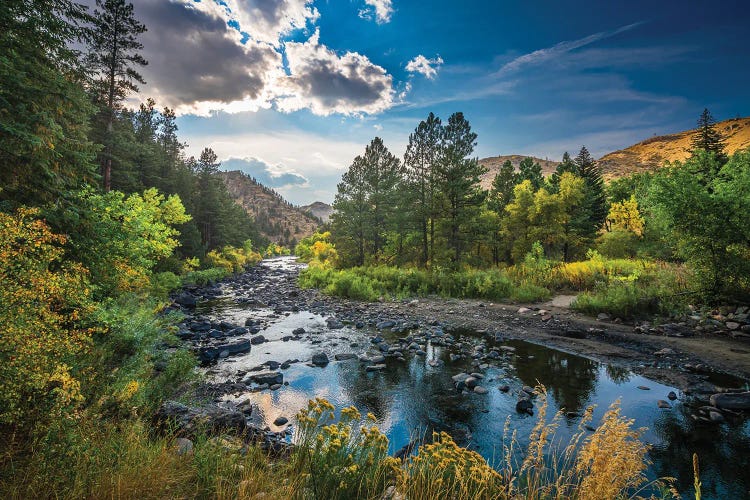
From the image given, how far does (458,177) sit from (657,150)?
207 metres

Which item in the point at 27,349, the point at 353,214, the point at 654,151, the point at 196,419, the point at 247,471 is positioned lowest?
the point at 196,419

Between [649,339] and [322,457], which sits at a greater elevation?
[322,457]

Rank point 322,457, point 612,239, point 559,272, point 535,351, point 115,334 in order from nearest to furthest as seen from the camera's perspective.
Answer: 1. point 322,457
2. point 115,334
3. point 535,351
4. point 559,272
5. point 612,239

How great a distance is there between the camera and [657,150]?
162875 mm

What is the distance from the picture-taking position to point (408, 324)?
1509 cm

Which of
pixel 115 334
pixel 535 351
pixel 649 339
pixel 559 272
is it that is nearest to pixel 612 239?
pixel 559 272

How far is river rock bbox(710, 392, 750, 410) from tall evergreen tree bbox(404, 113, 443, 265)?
21322 mm

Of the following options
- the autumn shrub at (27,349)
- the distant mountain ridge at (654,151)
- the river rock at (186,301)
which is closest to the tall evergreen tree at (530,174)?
the river rock at (186,301)

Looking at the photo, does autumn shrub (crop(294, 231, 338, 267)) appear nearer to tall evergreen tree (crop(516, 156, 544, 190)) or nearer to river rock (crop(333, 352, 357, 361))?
river rock (crop(333, 352, 357, 361))

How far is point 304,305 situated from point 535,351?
1426cm

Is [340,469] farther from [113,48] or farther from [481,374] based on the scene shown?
[113,48]

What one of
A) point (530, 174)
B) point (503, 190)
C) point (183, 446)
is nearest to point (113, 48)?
point (183, 446)

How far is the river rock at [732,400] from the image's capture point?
270 inches

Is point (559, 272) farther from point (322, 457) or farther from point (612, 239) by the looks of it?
point (322, 457)
